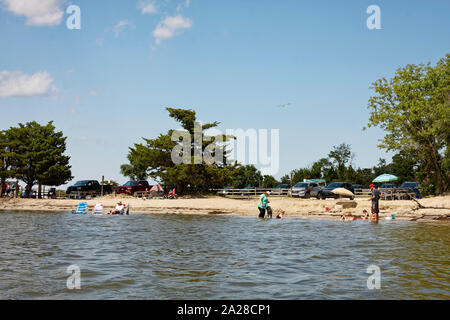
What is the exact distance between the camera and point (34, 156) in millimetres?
48156

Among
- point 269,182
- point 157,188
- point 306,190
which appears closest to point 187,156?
point 157,188

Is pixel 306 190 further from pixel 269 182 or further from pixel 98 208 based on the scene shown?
pixel 269 182

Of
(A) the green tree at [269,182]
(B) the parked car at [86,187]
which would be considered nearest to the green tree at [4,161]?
(B) the parked car at [86,187]

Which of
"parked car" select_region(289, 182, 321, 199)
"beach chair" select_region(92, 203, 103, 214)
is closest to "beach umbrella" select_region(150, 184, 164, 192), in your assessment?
"parked car" select_region(289, 182, 321, 199)

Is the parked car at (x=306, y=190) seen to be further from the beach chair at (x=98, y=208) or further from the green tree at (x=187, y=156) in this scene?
the beach chair at (x=98, y=208)

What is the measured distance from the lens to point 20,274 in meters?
9.56

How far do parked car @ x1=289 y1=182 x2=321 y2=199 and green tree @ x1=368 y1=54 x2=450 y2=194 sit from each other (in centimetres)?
818

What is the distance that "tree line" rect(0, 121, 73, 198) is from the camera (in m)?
48.5

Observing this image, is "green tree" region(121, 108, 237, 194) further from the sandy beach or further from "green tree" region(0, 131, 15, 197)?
"green tree" region(0, 131, 15, 197)

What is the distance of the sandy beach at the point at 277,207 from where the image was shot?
1053 inches

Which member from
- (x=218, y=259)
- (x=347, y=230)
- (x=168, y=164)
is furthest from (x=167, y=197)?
(x=218, y=259)

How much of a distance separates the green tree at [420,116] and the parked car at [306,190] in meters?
8.18

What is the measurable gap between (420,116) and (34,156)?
40546 mm
